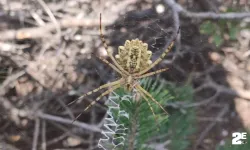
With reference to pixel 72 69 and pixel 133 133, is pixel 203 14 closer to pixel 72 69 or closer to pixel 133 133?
pixel 72 69

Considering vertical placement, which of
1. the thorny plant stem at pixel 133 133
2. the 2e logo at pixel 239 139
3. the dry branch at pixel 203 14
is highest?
the dry branch at pixel 203 14

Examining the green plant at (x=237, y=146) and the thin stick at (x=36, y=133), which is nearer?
the green plant at (x=237, y=146)

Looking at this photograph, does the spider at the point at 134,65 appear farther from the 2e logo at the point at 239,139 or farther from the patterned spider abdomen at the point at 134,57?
the 2e logo at the point at 239,139

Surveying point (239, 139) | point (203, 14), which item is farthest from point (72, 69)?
point (239, 139)

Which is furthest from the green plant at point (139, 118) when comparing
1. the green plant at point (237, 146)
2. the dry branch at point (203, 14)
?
the dry branch at point (203, 14)

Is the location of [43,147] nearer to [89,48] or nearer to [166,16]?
[89,48]

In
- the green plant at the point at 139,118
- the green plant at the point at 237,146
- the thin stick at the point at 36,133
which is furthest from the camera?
the thin stick at the point at 36,133

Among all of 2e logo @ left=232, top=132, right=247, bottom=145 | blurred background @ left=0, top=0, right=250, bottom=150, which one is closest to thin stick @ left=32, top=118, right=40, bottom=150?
blurred background @ left=0, top=0, right=250, bottom=150
